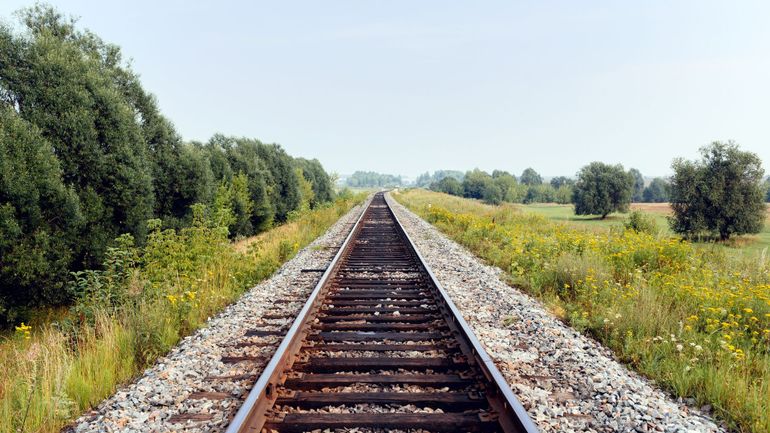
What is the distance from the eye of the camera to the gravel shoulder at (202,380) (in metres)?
3.20

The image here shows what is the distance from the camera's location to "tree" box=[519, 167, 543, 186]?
187375mm

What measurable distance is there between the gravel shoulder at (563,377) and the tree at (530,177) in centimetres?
18986

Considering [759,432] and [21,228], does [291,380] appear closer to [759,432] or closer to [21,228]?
[759,432]

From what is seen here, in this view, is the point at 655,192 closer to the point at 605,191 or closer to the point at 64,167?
the point at 605,191

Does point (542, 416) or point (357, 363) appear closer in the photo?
point (542, 416)

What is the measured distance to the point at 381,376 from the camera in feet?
12.3

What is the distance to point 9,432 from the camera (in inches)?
118

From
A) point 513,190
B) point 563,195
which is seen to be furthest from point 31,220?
point 563,195

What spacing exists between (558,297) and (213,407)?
552cm

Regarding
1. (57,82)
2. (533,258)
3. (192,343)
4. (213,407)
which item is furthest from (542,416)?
(57,82)

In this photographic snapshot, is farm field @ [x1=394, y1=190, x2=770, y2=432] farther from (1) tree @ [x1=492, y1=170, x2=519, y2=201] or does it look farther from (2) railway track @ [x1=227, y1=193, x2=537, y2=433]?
(1) tree @ [x1=492, y1=170, x2=519, y2=201]

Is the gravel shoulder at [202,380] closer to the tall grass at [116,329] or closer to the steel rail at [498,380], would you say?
the tall grass at [116,329]

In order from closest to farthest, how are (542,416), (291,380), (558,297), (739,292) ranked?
(542,416) < (291,380) < (739,292) < (558,297)

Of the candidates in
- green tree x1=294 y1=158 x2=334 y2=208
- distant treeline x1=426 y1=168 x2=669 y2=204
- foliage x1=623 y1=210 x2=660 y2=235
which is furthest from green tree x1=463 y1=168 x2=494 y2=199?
foliage x1=623 y1=210 x2=660 y2=235
